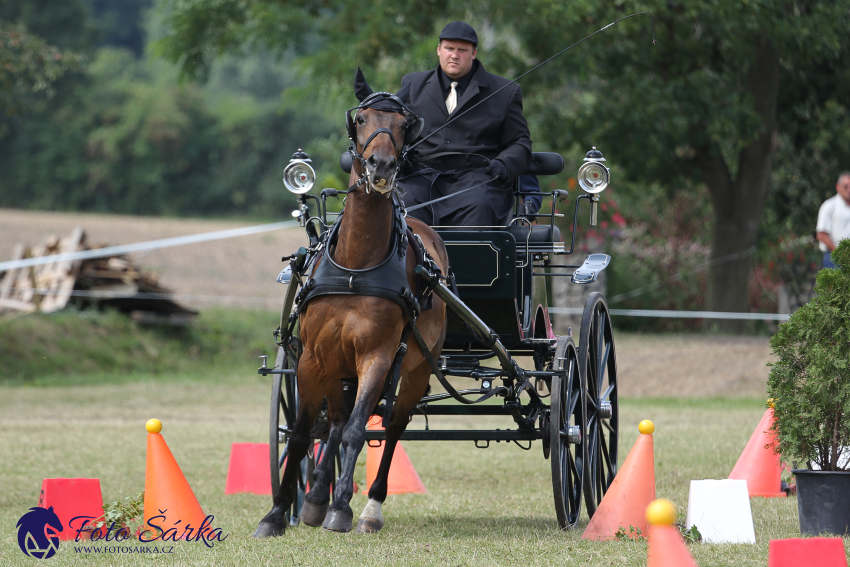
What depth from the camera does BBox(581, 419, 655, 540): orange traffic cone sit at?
16.6 ft

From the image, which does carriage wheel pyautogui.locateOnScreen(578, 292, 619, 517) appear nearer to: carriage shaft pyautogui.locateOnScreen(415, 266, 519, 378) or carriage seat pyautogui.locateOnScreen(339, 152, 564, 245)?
carriage seat pyautogui.locateOnScreen(339, 152, 564, 245)

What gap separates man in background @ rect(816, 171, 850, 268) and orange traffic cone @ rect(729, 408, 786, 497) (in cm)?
521

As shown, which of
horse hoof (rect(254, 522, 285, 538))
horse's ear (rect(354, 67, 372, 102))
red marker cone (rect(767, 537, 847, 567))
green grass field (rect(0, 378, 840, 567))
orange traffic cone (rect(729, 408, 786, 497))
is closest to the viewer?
red marker cone (rect(767, 537, 847, 567))

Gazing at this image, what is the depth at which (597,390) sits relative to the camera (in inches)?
252

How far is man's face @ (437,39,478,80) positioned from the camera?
19.7 ft

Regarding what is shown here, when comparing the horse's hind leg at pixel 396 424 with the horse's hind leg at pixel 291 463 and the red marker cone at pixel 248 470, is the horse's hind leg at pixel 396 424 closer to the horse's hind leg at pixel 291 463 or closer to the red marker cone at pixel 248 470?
the horse's hind leg at pixel 291 463

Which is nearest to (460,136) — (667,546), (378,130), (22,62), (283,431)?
(378,130)

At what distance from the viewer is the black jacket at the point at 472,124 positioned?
236 inches

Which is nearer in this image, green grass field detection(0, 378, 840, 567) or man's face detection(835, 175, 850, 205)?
green grass field detection(0, 378, 840, 567)

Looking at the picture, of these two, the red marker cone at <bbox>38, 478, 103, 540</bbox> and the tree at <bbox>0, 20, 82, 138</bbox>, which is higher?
the tree at <bbox>0, 20, 82, 138</bbox>

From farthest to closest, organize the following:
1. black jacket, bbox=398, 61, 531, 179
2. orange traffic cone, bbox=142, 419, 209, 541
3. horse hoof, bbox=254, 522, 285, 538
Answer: black jacket, bbox=398, 61, 531, 179 → orange traffic cone, bbox=142, 419, 209, 541 → horse hoof, bbox=254, 522, 285, 538

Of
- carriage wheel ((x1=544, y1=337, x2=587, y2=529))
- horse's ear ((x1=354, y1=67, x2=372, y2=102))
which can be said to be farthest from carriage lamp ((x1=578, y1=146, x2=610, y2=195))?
horse's ear ((x1=354, y1=67, x2=372, y2=102))

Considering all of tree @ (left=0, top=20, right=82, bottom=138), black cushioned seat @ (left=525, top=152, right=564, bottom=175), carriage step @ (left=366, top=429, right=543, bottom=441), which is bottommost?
carriage step @ (left=366, top=429, right=543, bottom=441)

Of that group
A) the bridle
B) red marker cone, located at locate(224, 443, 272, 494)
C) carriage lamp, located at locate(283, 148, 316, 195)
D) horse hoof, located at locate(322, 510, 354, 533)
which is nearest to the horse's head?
the bridle
